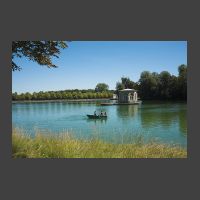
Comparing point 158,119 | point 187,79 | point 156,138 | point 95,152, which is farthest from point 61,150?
point 158,119

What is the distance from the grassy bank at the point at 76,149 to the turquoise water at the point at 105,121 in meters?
0.29

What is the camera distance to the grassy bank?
738 centimetres

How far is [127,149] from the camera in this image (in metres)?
7.52

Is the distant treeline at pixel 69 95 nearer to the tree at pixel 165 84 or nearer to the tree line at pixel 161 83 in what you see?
the tree line at pixel 161 83

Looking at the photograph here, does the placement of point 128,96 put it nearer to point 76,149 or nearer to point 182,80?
point 182,80

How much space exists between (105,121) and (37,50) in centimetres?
251

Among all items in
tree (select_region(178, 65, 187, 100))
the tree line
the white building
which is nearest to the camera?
tree (select_region(178, 65, 187, 100))

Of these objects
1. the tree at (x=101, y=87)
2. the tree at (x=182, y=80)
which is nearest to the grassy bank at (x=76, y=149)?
the tree at (x=182, y=80)

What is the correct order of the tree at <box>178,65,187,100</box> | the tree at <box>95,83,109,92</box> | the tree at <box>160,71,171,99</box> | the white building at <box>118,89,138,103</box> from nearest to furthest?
1. the tree at <box>178,65,187,100</box>
2. the tree at <box>160,71,171,99</box>
3. the tree at <box>95,83,109,92</box>
4. the white building at <box>118,89,138,103</box>

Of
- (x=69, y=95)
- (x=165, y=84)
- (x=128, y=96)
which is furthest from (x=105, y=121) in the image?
(x=165, y=84)

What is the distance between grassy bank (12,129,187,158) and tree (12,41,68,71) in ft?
4.63

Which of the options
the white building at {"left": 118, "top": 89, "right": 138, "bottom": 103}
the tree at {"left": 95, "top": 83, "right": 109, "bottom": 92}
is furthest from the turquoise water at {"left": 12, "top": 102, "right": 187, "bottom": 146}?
the tree at {"left": 95, "top": 83, "right": 109, "bottom": 92}

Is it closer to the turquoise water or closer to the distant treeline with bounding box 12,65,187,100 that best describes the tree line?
the distant treeline with bounding box 12,65,187,100

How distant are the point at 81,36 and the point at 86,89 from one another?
1.51m
